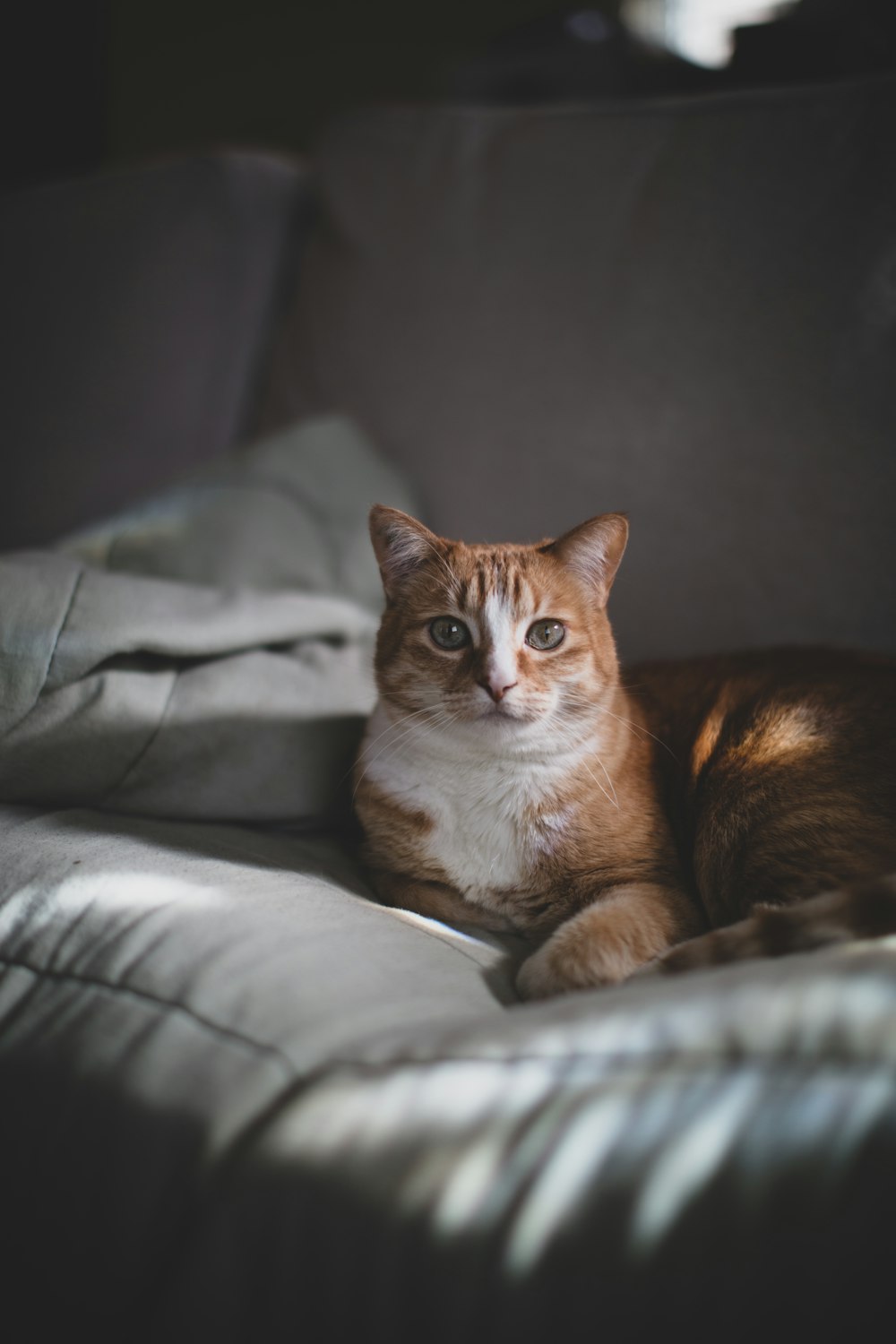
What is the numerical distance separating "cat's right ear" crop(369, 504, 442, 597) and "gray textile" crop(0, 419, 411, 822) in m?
0.23

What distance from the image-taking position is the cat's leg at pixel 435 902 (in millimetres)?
1290

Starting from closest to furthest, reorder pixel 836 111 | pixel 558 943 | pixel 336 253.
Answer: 1. pixel 558 943
2. pixel 836 111
3. pixel 336 253

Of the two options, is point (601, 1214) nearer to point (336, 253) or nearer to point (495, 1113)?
point (495, 1113)

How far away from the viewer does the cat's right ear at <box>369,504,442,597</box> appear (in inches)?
53.3

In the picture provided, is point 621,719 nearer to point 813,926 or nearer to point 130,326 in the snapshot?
point 813,926

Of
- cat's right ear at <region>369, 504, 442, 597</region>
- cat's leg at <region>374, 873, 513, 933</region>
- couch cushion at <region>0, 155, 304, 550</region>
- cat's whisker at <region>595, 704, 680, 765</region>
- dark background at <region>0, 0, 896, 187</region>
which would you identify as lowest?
cat's leg at <region>374, 873, 513, 933</region>

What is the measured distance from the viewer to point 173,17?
3545 millimetres

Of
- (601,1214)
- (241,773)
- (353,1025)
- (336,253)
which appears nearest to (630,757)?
(241,773)

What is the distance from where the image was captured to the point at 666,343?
1716 millimetres

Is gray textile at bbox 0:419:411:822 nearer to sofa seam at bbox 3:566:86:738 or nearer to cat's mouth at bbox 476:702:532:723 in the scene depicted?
sofa seam at bbox 3:566:86:738

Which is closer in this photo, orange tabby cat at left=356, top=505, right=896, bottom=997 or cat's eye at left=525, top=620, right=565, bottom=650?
orange tabby cat at left=356, top=505, right=896, bottom=997

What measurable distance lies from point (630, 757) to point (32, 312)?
1.81 meters

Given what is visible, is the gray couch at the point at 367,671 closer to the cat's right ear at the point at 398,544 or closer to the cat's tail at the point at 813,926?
the cat's tail at the point at 813,926

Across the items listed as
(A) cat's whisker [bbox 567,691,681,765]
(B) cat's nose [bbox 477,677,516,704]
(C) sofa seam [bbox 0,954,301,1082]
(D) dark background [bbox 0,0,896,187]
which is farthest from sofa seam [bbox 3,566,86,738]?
(D) dark background [bbox 0,0,896,187]
